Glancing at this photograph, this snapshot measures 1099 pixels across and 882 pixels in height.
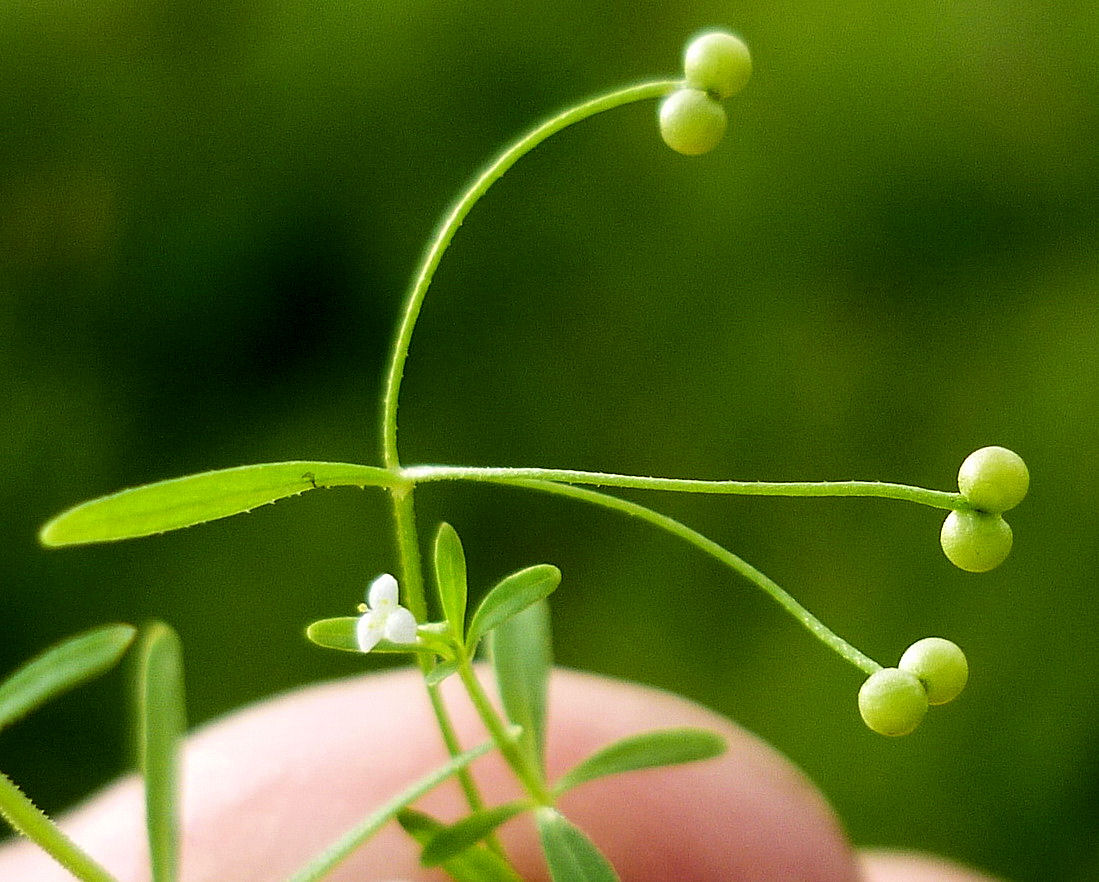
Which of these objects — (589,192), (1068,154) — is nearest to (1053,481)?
(1068,154)

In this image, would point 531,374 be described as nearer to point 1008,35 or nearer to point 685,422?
point 685,422

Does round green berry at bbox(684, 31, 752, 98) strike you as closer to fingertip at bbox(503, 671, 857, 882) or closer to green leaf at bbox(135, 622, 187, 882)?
green leaf at bbox(135, 622, 187, 882)

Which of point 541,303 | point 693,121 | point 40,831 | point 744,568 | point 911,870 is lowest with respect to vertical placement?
point 40,831

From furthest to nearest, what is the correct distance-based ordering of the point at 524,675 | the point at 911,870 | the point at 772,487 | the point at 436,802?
the point at 911,870 < the point at 436,802 < the point at 524,675 < the point at 772,487

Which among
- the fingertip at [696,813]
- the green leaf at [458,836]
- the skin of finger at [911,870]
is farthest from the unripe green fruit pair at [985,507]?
the skin of finger at [911,870]

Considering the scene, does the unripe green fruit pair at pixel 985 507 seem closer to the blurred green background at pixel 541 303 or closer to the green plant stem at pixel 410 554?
the green plant stem at pixel 410 554

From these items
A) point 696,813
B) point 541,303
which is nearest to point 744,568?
point 696,813

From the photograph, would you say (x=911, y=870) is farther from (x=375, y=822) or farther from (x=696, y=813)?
(x=375, y=822)
